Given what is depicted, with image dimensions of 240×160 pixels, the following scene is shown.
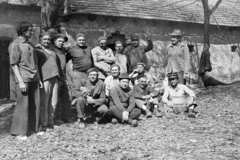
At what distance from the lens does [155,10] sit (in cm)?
1338

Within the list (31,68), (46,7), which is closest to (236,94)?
(46,7)

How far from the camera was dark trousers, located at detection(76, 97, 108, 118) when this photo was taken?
20.8 ft

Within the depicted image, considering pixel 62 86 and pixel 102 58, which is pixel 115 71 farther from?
pixel 62 86

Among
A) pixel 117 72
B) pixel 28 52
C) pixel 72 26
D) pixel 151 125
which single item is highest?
pixel 72 26

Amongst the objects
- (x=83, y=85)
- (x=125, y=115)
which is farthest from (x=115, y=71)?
(x=125, y=115)

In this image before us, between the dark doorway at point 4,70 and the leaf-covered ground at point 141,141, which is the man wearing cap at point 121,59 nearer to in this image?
the leaf-covered ground at point 141,141

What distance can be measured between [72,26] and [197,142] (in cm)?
703

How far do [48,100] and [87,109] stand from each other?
911 mm

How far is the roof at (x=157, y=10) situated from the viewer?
37.6ft

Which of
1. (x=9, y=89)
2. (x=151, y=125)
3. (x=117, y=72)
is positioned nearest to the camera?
(x=151, y=125)

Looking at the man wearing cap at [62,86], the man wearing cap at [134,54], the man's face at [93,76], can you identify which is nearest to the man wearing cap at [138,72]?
the man wearing cap at [134,54]

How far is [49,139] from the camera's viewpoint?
17.8 ft

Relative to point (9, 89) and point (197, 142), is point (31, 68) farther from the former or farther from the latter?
point (9, 89)

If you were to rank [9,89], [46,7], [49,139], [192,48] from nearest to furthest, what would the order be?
1. [49,139]
2. [46,7]
3. [9,89]
4. [192,48]
